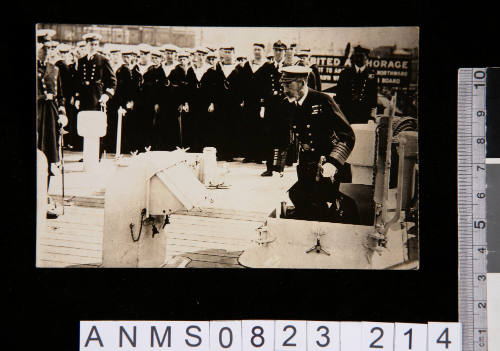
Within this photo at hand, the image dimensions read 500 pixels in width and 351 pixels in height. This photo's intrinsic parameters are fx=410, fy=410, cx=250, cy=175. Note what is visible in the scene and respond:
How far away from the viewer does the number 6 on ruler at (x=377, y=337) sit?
1.07 meters

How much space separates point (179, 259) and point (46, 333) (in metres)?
0.42

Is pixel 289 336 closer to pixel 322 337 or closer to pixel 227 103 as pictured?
pixel 322 337

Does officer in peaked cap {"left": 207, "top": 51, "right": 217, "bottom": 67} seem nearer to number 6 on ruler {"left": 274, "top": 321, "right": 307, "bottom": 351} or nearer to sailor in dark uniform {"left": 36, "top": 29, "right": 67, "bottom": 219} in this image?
sailor in dark uniform {"left": 36, "top": 29, "right": 67, "bottom": 219}

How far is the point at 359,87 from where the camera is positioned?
1.09 metres

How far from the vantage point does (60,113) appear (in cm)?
111

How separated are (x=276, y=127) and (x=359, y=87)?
0.24m

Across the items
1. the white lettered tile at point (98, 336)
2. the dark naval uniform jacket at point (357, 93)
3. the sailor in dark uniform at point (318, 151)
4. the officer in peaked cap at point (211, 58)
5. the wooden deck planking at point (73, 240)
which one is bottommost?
the white lettered tile at point (98, 336)

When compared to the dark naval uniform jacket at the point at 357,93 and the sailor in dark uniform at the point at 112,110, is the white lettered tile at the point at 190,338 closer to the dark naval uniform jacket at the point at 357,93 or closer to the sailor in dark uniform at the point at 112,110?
the sailor in dark uniform at the point at 112,110

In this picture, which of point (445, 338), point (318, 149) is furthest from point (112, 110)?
point (445, 338)

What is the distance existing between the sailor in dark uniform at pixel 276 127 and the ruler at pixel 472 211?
1.49 feet

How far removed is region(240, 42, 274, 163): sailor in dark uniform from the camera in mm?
1102

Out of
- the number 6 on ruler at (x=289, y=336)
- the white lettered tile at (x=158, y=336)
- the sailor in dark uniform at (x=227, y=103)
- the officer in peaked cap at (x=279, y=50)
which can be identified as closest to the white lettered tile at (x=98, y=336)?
the white lettered tile at (x=158, y=336)

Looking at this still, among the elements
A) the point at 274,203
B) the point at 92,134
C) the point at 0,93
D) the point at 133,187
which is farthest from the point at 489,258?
the point at 0,93

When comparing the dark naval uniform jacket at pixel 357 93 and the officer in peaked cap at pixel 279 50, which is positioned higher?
the officer in peaked cap at pixel 279 50
